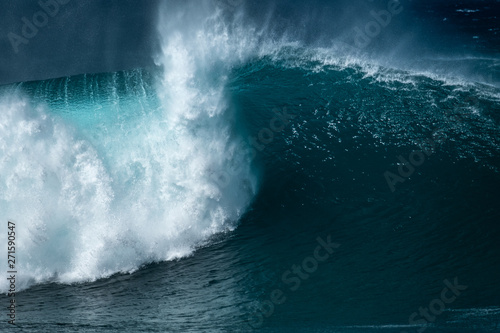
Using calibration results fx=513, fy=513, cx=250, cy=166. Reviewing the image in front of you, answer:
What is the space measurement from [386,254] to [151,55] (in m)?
12.0

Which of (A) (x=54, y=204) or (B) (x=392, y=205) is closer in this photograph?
(B) (x=392, y=205)

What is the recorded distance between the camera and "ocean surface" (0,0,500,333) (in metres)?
8.20

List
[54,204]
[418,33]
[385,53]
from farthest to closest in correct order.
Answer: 1. [418,33]
2. [385,53]
3. [54,204]

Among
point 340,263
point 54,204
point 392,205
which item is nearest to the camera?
point 340,263

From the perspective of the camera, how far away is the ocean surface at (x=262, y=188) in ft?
26.9

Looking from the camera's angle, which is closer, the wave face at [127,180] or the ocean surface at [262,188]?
the ocean surface at [262,188]

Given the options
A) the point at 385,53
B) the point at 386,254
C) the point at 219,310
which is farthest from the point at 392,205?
the point at 385,53

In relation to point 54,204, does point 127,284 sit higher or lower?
lower

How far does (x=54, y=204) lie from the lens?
11.2m

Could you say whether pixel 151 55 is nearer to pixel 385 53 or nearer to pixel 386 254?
pixel 385 53

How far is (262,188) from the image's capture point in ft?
38.4

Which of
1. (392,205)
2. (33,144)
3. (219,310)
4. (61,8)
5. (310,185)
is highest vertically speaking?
(61,8)

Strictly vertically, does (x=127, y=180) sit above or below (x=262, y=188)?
above

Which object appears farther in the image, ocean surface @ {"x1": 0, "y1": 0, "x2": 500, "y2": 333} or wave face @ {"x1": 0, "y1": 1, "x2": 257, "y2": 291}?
wave face @ {"x1": 0, "y1": 1, "x2": 257, "y2": 291}
